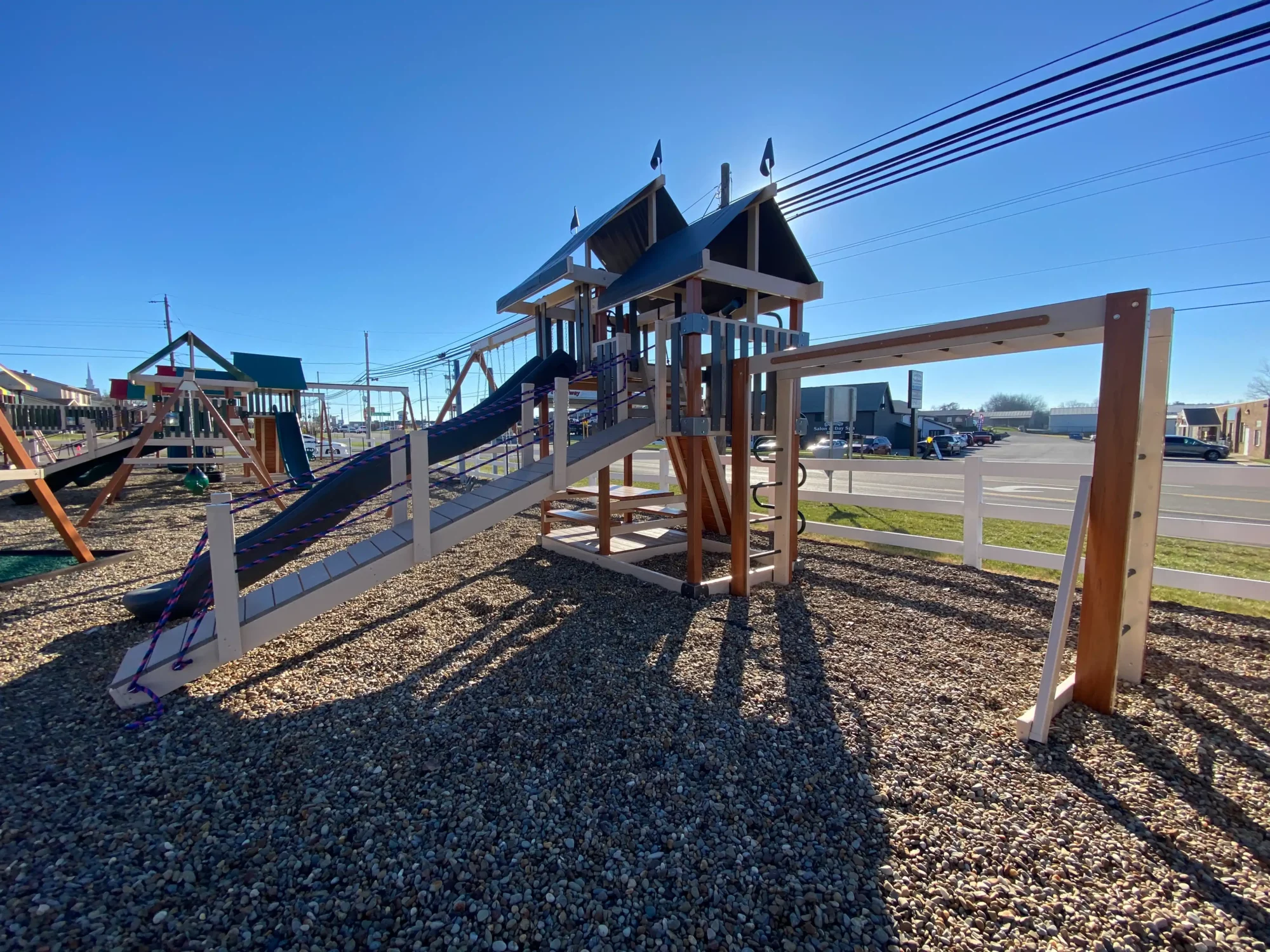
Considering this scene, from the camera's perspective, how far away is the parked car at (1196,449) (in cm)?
3083

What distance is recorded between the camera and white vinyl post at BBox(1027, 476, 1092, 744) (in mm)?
2826

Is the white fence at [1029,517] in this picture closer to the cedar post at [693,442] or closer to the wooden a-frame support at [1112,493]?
the wooden a-frame support at [1112,493]

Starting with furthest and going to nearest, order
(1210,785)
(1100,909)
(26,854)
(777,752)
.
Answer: (777,752)
(1210,785)
(26,854)
(1100,909)

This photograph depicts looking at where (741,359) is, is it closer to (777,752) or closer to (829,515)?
(777,752)

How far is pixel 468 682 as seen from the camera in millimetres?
3572

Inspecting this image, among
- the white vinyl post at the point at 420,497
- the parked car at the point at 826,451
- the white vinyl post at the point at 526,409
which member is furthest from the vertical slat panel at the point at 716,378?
the parked car at the point at 826,451

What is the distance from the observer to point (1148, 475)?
3.24 m

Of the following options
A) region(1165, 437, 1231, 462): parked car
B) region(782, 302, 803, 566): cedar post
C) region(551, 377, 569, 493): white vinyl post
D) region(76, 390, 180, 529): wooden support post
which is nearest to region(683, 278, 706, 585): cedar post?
region(782, 302, 803, 566): cedar post

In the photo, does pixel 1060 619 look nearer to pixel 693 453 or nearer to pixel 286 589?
pixel 693 453

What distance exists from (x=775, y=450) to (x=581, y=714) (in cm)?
351

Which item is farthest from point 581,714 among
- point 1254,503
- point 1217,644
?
point 1254,503

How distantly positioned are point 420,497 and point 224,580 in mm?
1250

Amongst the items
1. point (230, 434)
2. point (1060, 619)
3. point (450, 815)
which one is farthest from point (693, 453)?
point (230, 434)

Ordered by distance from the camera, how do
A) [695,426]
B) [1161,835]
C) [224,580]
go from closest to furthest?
1. [1161,835]
2. [224,580]
3. [695,426]
